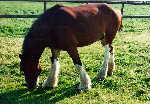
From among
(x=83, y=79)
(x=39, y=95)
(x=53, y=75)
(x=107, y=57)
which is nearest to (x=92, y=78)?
(x=107, y=57)

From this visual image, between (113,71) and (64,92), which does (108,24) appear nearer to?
(113,71)

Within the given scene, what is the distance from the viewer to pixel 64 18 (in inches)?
323

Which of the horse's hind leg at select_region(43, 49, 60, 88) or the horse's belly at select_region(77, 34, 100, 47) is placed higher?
the horse's belly at select_region(77, 34, 100, 47)

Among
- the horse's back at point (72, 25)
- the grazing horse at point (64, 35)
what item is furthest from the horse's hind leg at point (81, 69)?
the horse's back at point (72, 25)

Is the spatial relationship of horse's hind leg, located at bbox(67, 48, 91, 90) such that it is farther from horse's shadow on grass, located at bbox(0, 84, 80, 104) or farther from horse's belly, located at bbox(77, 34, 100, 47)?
horse's belly, located at bbox(77, 34, 100, 47)

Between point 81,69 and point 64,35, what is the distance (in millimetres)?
917

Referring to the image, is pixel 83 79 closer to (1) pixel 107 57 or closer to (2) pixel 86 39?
(2) pixel 86 39

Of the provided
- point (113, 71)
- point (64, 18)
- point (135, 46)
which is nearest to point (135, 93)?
point (113, 71)

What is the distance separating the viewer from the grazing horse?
313 inches

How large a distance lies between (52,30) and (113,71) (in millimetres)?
2616

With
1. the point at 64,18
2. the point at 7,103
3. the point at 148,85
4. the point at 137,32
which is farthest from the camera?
the point at 137,32

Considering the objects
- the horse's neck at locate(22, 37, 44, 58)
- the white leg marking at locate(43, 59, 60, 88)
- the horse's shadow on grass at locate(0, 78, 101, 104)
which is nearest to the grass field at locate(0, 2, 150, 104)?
the horse's shadow on grass at locate(0, 78, 101, 104)

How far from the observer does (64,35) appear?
26.2 ft

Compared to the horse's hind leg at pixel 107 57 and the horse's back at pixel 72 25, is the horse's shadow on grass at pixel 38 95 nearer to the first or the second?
the horse's hind leg at pixel 107 57
